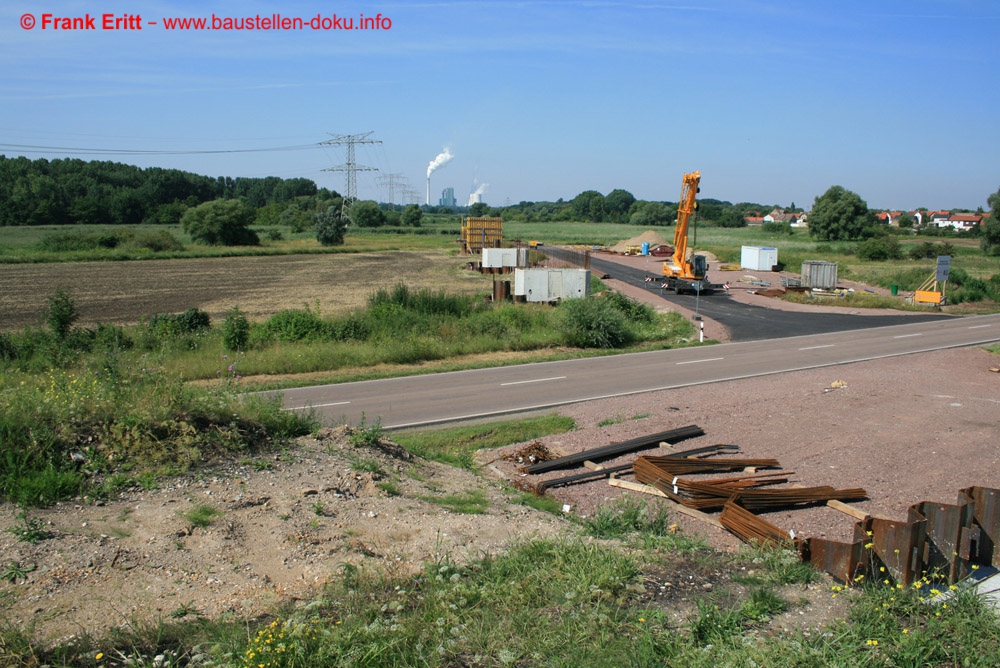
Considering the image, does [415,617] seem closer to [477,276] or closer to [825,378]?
[825,378]

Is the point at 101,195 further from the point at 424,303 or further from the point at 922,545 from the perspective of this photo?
the point at 922,545

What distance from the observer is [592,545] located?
22.7 ft

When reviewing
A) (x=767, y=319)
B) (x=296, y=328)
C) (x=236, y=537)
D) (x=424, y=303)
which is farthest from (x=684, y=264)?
(x=236, y=537)

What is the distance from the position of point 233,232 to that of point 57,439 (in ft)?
277

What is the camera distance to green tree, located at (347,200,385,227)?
5271 inches

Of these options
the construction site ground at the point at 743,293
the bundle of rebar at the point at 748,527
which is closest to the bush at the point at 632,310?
the construction site ground at the point at 743,293

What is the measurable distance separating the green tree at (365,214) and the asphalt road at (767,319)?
324ft

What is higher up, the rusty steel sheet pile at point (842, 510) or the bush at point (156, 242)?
the bush at point (156, 242)

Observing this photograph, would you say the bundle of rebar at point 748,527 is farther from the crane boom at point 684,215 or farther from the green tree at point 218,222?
the green tree at point 218,222

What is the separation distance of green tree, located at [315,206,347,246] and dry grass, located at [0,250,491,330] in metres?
14.6

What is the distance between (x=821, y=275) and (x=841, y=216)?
57.8 m

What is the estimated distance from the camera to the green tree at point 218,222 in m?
85.1

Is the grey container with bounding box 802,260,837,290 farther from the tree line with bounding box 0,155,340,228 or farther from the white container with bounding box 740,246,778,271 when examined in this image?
the tree line with bounding box 0,155,340,228

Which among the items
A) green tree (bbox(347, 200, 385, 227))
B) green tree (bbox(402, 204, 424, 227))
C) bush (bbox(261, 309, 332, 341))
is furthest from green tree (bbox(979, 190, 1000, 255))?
green tree (bbox(402, 204, 424, 227))
